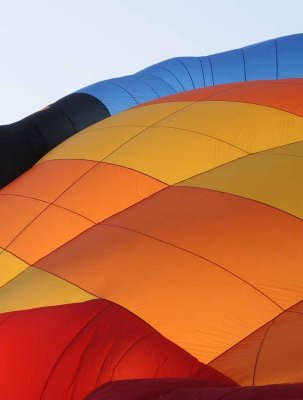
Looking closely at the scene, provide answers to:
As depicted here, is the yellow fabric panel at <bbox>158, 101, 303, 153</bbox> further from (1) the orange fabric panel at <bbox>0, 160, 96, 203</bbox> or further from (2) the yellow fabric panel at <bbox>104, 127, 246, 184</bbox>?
(1) the orange fabric panel at <bbox>0, 160, 96, 203</bbox>

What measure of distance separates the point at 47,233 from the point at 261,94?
1.75 meters

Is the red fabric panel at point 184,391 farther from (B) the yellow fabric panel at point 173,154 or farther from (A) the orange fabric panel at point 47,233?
(B) the yellow fabric panel at point 173,154

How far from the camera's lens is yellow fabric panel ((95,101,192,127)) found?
15.9ft

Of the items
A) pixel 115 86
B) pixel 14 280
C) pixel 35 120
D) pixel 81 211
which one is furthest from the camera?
pixel 115 86

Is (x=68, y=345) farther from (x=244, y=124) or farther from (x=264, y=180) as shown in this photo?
(x=244, y=124)

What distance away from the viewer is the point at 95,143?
4750mm

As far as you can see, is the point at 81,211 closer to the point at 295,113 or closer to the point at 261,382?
the point at 295,113

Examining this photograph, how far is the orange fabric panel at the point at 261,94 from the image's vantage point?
4574mm

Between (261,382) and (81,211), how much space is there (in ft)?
6.38

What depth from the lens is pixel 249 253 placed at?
3191mm

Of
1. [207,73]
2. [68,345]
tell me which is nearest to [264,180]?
[68,345]

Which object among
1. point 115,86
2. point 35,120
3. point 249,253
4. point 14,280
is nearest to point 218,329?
point 249,253

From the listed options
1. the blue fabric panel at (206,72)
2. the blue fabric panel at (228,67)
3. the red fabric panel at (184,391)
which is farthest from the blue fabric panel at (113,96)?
the red fabric panel at (184,391)

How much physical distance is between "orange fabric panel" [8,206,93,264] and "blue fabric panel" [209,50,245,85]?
362 cm
